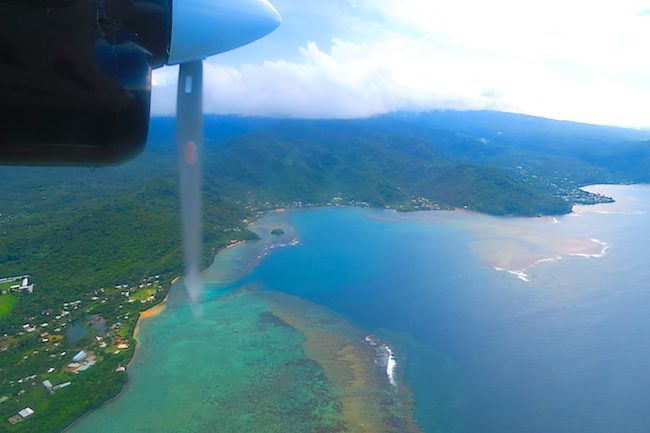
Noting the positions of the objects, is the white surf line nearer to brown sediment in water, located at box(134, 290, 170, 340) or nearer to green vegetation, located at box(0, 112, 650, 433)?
green vegetation, located at box(0, 112, 650, 433)

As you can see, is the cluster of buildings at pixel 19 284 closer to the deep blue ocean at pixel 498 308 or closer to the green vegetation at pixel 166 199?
the green vegetation at pixel 166 199

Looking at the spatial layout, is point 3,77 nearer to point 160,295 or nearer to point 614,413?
point 614,413

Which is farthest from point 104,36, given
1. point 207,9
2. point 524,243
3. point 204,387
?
point 524,243

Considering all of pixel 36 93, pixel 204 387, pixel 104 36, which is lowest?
pixel 204 387

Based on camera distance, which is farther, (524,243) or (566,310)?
(524,243)

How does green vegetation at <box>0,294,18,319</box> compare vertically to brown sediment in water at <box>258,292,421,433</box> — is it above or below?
below

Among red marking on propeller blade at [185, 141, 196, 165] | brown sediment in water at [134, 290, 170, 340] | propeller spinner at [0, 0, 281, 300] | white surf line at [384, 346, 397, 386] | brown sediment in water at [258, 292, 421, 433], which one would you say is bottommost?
brown sediment in water at [134, 290, 170, 340]

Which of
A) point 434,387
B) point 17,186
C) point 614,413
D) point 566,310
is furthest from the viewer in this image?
point 17,186

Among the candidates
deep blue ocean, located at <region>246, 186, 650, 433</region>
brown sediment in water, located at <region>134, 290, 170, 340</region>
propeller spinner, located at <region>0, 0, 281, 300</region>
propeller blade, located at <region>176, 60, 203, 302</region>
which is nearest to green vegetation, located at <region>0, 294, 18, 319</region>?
brown sediment in water, located at <region>134, 290, 170, 340</region>
